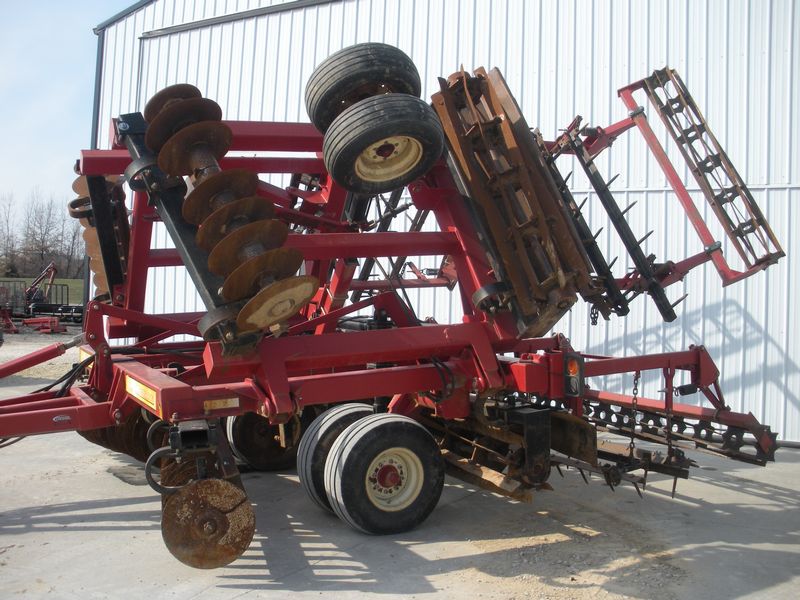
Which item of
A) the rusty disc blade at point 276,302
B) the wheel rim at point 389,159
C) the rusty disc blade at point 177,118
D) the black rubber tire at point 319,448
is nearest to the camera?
the rusty disc blade at point 276,302

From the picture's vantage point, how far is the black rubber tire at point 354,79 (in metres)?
4.79

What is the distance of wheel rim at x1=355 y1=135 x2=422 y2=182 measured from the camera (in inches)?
181

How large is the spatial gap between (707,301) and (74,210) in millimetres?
7170

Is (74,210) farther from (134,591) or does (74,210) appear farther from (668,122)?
(668,122)

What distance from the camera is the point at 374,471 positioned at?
4.96 m

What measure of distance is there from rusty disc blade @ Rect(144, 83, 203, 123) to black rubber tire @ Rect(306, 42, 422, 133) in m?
0.78

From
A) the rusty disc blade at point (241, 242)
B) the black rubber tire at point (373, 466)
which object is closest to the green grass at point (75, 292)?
the black rubber tire at point (373, 466)

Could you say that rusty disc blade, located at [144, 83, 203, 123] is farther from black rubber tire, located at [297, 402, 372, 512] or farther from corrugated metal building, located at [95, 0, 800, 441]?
corrugated metal building, located at [95, 0, 800, 441]

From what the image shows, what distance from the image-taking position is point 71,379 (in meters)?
5.89

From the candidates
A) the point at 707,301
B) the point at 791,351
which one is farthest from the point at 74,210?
the point at 791,351

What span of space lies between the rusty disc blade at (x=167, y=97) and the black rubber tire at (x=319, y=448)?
2330mm

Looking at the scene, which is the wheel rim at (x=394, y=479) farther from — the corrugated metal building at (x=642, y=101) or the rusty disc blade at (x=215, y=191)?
the corrugated metal building at (x=642, y=101)

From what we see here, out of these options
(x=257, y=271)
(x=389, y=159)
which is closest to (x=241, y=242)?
(x=257, y=271)

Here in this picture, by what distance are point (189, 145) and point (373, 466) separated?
2290 millimetres
